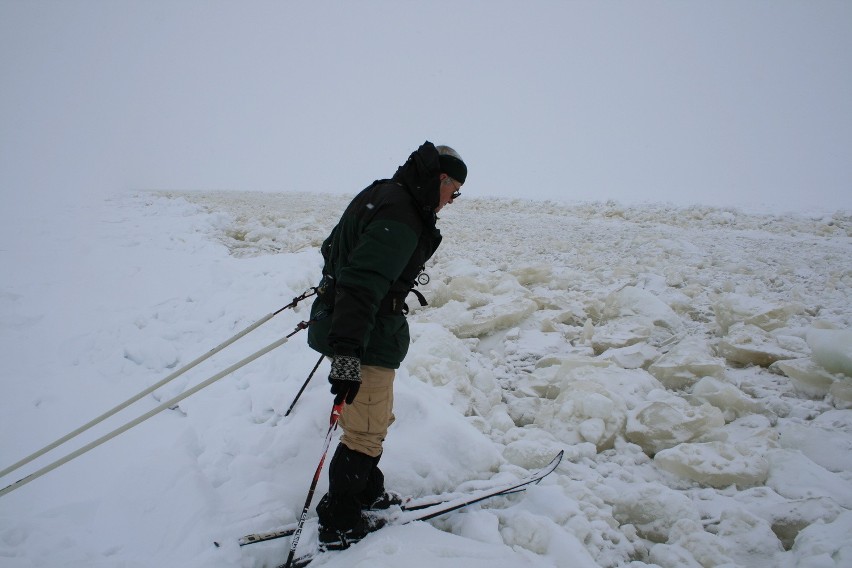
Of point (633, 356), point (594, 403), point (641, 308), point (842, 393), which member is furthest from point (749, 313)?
point (594, 403)

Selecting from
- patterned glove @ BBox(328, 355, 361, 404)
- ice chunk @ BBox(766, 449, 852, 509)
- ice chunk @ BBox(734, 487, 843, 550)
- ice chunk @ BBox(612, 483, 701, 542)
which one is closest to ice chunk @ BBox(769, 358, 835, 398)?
ice chunk @ BBox(766, 449, 852, 509)

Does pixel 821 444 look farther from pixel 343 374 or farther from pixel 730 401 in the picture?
pixel 343 374

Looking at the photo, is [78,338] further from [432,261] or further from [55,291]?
[432,261]

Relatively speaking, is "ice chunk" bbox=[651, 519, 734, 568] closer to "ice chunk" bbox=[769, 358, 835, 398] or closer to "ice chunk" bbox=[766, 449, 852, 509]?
"ice chunk" bbox=[766, 449, 852, 509]

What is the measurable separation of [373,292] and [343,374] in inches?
15.7

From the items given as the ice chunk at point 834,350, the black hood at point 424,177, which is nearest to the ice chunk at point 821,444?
the ice chunk at point 834,350

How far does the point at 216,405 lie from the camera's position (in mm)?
3482

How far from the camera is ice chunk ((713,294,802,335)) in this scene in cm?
464

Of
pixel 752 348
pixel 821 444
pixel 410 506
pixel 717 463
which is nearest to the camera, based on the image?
pixel 410 506

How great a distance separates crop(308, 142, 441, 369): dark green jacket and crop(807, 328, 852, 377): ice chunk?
141 inches

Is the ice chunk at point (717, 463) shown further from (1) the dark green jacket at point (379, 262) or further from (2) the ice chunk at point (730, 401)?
(1) the dark green jacket at point (379, 262)

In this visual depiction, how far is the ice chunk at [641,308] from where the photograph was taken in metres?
5.00

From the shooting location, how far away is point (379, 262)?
6.63 feet

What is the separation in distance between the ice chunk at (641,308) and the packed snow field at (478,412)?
2 cm
